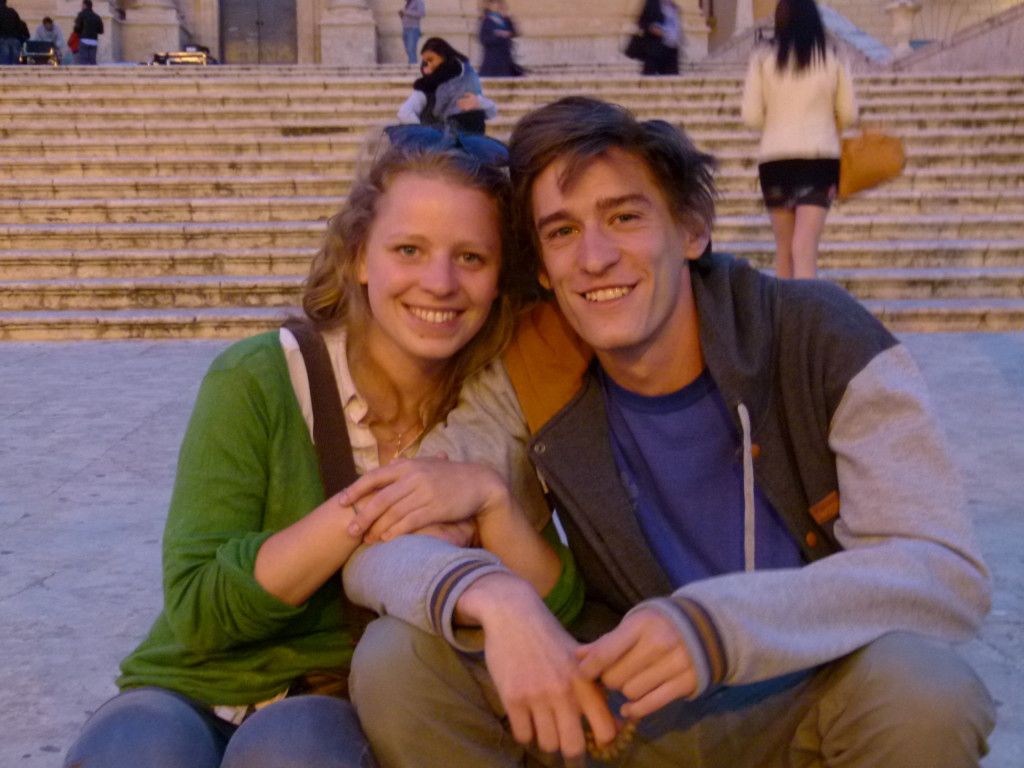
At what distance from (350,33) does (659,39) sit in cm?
752

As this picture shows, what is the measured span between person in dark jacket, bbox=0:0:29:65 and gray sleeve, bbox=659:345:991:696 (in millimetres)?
19220

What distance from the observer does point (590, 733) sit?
→ 186cm

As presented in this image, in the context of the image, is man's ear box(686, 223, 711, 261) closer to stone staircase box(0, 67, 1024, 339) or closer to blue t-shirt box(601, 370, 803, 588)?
blue t-shirt box(601, 370, 803, 588)

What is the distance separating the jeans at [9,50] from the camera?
61.4 ft

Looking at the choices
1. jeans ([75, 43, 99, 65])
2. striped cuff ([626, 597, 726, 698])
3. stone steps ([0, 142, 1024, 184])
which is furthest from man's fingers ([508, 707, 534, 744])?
jeans ([75, 43, 99, 65])

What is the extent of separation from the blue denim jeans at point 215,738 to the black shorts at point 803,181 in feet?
17.1

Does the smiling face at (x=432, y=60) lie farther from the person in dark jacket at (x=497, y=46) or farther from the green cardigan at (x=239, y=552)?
the green cardigan at (x=239, y=552)

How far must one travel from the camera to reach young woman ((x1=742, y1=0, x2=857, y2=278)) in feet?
21.5

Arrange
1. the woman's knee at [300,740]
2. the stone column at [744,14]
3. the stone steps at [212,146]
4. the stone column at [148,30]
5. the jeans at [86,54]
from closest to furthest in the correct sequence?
the woman's knee at [300,740]
the stone steps at [212,146]
the jeans at [86,54]
the stone column at [148,30]
the stone column at [744,14]

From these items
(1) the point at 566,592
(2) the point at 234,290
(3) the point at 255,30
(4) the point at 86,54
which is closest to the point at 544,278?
(1) the point at 566,592

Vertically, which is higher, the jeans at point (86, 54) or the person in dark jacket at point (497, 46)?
the jeans at point (86, 54)

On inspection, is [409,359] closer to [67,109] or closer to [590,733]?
[590,733]

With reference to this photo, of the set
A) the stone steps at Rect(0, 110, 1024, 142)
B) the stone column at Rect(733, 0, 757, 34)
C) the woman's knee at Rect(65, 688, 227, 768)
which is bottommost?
the woman's knee at Rect(65, 688, 227, 768)

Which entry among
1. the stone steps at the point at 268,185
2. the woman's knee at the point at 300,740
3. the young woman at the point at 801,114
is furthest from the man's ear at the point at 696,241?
the stone steps at the point at 268,185
